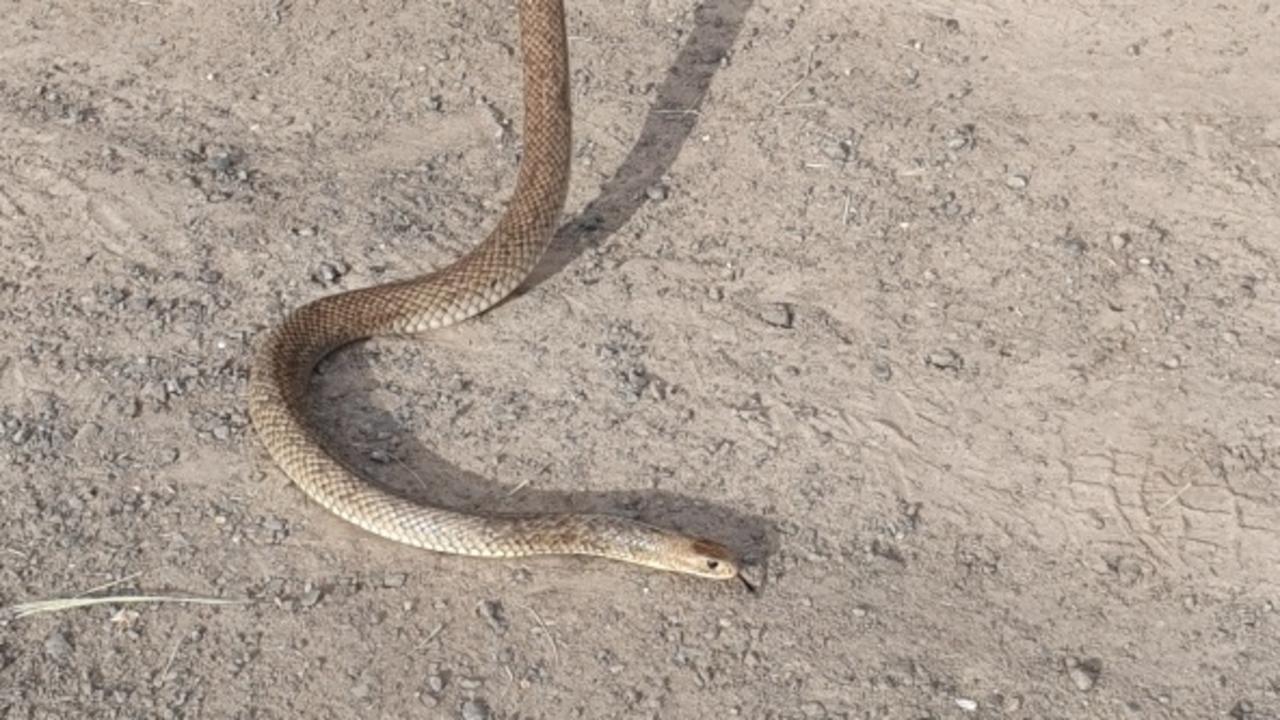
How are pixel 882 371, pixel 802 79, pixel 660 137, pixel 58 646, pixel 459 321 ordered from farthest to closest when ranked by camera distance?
pixel 802 79
pixel 660 137
pixel 459 321
pixel 882 371
pixel 58 646

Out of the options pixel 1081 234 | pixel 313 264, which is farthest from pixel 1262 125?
pixel 313 264

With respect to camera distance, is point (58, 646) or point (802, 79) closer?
point (58, 646)

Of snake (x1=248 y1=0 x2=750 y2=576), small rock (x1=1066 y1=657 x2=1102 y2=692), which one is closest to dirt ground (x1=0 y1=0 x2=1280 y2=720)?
small rock (x1=1066 y1=657 x2=1102 y2=692)

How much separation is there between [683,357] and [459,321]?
3.53ft

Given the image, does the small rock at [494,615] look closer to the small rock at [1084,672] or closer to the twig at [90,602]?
the twig at [90,602]

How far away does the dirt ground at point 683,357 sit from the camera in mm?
6711

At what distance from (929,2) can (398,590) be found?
5404 mm

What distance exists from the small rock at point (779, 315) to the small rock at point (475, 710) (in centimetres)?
263

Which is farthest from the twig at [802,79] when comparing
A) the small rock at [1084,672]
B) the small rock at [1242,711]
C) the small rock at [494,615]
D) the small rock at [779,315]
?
the small rock at [1242,711]

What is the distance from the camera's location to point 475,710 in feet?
21.0

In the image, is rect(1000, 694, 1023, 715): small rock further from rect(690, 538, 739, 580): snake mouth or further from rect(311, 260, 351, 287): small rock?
rect(311, 260, 351, 287): small rock

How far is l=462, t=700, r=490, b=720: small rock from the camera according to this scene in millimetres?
6383

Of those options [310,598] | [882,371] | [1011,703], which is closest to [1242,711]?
[1011,703]

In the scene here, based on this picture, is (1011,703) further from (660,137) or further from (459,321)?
(660,137)
